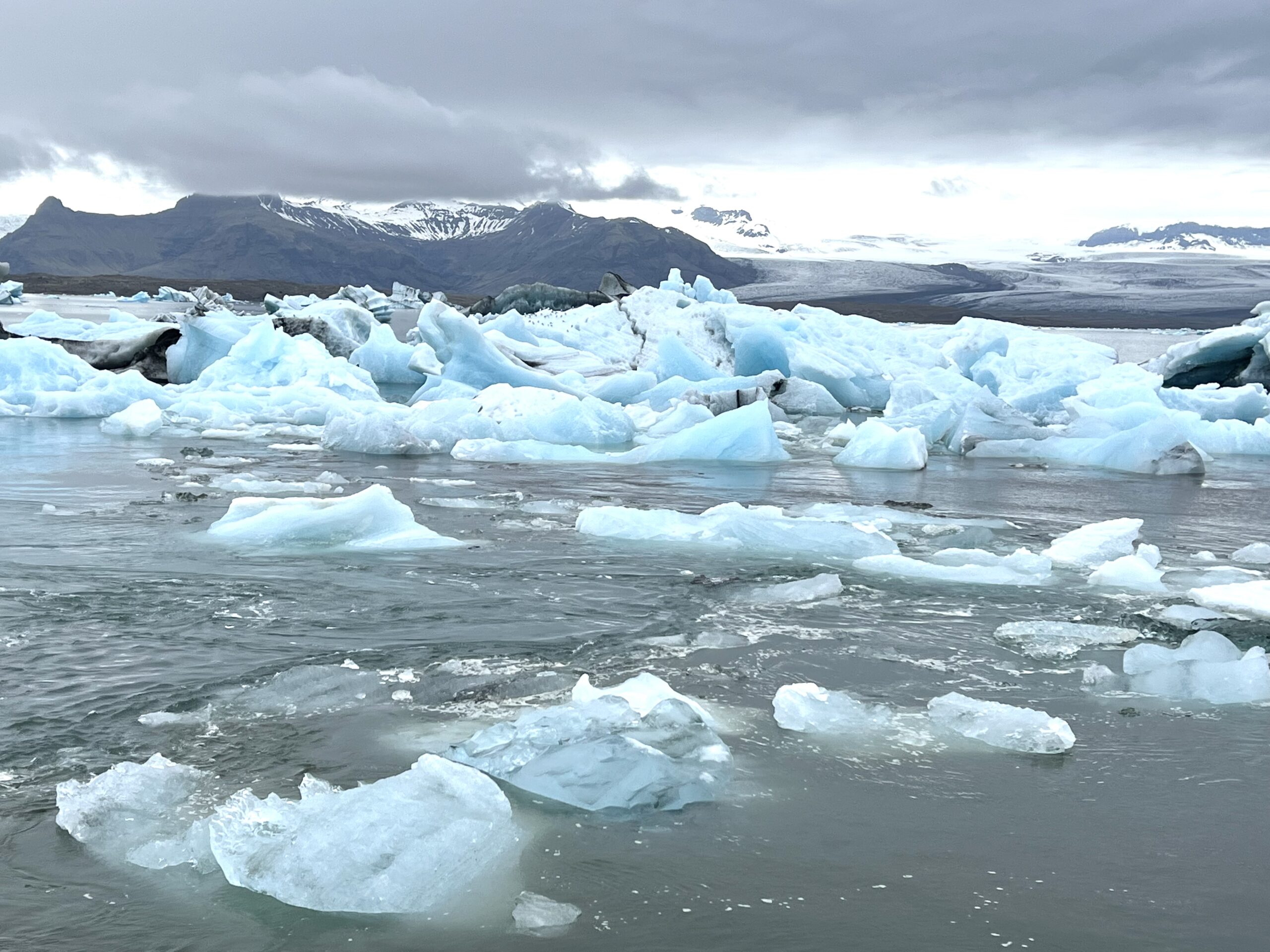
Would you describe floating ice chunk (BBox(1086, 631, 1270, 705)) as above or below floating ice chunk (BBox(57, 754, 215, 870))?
below

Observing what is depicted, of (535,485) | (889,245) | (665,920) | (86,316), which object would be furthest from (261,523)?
(889,245)

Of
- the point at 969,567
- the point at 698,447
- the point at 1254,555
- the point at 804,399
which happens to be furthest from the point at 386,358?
the point at 1254,555

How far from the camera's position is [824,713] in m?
3.67

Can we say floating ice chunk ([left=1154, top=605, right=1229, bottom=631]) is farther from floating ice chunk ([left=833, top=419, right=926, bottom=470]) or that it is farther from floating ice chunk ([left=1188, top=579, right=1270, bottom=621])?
floating ice chunk ([left=833, top=419, right=926, bottom=470])

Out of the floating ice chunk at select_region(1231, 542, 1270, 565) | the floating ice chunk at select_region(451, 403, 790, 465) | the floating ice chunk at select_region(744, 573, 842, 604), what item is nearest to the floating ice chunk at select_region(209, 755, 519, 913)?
the floating ice chunk at select_region(744, 573, 842, 604)

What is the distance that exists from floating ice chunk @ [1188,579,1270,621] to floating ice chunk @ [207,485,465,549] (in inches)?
143

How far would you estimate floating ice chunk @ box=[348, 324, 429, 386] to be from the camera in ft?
67.0

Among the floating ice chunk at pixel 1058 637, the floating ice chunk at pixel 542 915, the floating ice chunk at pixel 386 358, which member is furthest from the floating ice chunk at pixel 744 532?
the floating ice chunk at pixel 386 358

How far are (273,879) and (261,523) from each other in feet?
13.3

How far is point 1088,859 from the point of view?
9.16 feet

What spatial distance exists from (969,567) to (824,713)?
2.47 meters

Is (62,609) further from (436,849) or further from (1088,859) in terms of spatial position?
(1088,859)

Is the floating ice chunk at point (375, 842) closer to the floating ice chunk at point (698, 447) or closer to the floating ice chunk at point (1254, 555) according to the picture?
the floating ice chunk at point (1254, 555)

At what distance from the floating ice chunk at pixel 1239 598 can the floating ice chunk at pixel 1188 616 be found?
9 cm
